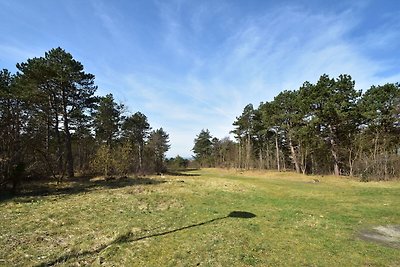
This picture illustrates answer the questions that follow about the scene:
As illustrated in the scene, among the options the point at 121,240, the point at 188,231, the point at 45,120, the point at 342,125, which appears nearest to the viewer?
the point at 121,240

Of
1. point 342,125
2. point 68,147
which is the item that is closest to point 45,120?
point 68,147

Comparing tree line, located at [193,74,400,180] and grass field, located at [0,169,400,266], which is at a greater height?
tree line, located at [193,74,400,180]

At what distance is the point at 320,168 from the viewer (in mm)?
45219

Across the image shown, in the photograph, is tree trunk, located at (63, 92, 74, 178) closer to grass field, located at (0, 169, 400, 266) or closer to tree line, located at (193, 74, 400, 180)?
grass field, located at (0, 169, 400, 266)

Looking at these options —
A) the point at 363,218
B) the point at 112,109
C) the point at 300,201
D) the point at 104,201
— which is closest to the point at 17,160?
the point at 104,201

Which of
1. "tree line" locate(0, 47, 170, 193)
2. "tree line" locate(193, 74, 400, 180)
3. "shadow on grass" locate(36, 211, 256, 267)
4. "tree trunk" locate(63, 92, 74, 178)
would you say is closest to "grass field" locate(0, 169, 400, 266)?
"shadow on grass" locate(36, 211, 256, 267)

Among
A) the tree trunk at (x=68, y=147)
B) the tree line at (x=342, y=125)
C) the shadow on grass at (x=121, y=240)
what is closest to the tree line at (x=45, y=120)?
the tree trunk at (x=68, y=147)

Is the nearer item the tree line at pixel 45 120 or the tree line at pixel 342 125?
the tree line at pixel 45 120

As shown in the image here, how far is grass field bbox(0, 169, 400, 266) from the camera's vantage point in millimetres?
6949

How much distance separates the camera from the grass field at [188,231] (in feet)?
22.8

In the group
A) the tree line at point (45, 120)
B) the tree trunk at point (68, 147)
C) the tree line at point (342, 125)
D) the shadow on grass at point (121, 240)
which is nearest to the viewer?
the shadow on grass at point (121, 240)

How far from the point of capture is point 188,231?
943cm

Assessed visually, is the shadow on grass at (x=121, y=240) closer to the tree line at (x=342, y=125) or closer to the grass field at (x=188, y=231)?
the grass field at (x=188, y=231)

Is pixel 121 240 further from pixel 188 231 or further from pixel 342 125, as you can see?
pixel 342 125
